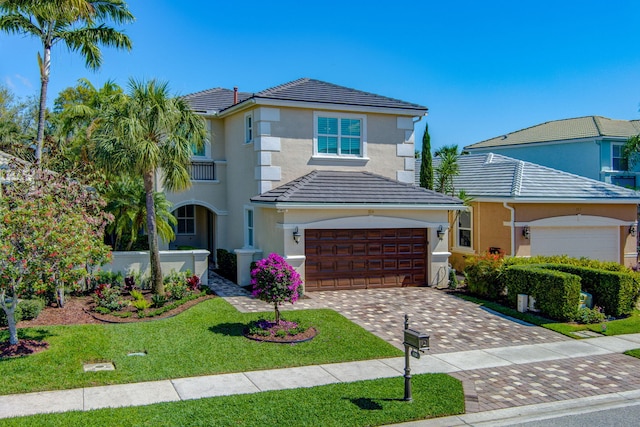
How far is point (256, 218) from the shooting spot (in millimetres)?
20281

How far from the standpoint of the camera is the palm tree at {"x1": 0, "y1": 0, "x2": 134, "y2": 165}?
16.7 metres

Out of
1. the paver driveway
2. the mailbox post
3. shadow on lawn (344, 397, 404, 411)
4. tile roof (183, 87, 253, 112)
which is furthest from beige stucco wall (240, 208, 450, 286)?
the mailbox post

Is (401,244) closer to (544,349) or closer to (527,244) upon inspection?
(527,244)

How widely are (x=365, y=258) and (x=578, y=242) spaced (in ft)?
29.9

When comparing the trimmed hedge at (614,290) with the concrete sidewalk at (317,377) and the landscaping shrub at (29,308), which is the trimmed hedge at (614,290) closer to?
the concrete sidewalk at (317,377)

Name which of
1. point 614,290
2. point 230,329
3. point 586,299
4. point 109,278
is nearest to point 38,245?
point 230,329

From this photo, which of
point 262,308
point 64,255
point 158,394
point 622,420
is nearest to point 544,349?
point 622,420

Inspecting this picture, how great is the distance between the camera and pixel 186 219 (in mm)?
25031

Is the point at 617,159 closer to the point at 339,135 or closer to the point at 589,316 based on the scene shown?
the point at 339,135

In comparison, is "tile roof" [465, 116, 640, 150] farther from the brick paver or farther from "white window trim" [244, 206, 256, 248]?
"white window trim" [244, 206, 256, 248]

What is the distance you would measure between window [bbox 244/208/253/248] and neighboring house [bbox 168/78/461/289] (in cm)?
4

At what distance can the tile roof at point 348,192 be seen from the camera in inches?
715

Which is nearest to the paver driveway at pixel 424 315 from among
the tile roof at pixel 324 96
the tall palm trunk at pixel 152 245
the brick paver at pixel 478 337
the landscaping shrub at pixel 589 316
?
the brick paver at pixel 478 337

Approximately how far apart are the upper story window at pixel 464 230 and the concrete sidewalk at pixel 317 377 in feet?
32.1
